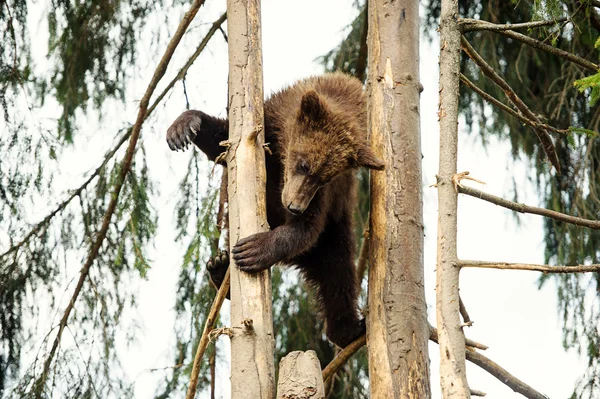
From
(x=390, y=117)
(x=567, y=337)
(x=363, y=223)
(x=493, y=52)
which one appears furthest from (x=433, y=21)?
(x=567, y=337)

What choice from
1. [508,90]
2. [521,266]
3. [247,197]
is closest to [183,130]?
[247,197]

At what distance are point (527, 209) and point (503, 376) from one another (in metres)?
0.88

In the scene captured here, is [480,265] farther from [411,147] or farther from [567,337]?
[567,337]

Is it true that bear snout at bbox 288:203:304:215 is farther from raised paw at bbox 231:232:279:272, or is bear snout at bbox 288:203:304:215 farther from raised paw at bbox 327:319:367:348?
raised paw at bbox 327:319:367:348

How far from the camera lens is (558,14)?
359 centimetres

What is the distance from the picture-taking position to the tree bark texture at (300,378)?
3207 mm

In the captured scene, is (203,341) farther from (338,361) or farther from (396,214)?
(396,214)

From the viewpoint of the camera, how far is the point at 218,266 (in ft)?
15.8

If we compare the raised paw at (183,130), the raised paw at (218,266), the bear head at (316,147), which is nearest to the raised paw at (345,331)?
the raised paw at (218,266)

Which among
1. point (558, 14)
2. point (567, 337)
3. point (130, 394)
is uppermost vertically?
point (558, 14)

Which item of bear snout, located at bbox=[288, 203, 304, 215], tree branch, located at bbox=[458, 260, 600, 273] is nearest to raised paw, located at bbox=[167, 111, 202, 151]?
bear snout, located at bbox=[288, 203, 304, 215]

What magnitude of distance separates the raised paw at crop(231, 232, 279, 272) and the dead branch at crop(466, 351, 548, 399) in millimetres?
1106

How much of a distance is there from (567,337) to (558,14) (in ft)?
9.46

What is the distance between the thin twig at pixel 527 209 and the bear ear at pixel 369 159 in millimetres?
636
